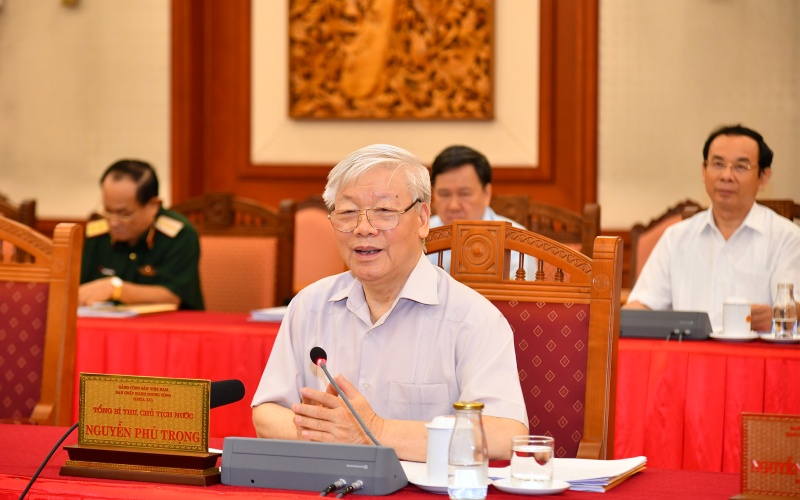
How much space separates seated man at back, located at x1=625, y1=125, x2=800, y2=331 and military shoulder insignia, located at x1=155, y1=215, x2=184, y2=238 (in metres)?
1.72

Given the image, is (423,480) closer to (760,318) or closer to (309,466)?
(309,466)

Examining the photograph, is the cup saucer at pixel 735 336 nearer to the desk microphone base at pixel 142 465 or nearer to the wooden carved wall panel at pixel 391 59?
the desk microphone base at pixel 142 465

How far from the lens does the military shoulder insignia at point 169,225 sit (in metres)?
4.11

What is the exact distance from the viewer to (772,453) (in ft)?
4.67

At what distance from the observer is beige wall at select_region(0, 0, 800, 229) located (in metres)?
5.26

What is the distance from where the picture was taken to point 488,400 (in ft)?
6.00

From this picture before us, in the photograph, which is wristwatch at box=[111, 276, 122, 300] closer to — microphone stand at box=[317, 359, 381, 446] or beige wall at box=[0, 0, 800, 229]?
beige wall at box=[0, 0, 800, 229]

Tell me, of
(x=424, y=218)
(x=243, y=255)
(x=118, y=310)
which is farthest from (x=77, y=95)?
(x=424, y=218)

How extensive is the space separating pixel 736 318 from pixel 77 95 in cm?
425

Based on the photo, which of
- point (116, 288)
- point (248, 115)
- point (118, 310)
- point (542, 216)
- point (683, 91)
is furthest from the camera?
point (248, 115)

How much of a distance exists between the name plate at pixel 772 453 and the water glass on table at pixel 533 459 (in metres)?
0.26

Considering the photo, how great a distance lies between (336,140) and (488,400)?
4024mm

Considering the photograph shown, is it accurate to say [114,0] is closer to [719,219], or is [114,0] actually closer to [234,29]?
[234,29]

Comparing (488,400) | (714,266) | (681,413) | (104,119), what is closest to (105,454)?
(488,400)
